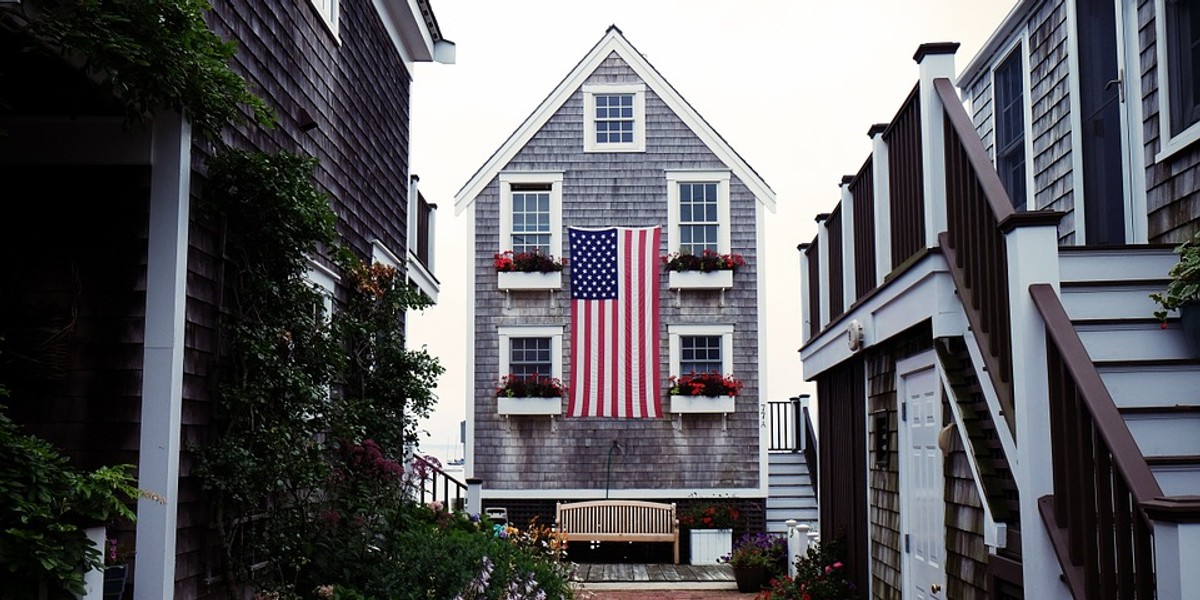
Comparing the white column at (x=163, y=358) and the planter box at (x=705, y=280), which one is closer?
the white column at (x=163, y=358)

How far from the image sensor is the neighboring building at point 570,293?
20.4 metres

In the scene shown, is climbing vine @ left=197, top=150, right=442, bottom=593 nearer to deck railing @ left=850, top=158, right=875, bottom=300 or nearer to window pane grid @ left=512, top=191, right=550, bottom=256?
deck railing @ left=850, top=158, right=875, bottom=300

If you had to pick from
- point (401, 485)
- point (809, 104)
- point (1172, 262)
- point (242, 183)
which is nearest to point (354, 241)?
point (401, 485)

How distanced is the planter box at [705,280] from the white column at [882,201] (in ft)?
40.9

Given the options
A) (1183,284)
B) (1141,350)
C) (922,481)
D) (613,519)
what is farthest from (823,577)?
(613,519)

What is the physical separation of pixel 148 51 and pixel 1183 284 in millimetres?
4567

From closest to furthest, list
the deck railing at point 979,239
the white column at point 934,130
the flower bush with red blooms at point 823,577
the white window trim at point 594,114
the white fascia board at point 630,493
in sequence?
the deck railing at point 979,239 → the white column at point 934,130 → the flower bush with red blooms at point 823,577 → the white fascia board at point 630,493 → the white window trim at point 594,114

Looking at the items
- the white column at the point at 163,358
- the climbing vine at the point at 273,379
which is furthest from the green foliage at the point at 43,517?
the climbing vine at the point at 273,379

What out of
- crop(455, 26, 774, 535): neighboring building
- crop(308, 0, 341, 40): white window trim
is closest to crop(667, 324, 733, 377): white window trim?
crop(455, 26, 774, 535): neighboring building

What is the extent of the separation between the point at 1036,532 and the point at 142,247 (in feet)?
14.1

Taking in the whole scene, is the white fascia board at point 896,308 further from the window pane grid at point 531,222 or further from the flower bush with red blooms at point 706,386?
the window pane grid at point 531,222

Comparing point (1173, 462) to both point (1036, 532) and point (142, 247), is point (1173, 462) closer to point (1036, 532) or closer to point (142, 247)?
point (1036, 532)

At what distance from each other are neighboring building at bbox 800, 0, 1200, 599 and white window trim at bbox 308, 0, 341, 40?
421 centimetres

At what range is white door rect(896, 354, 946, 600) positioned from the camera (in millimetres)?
6793
